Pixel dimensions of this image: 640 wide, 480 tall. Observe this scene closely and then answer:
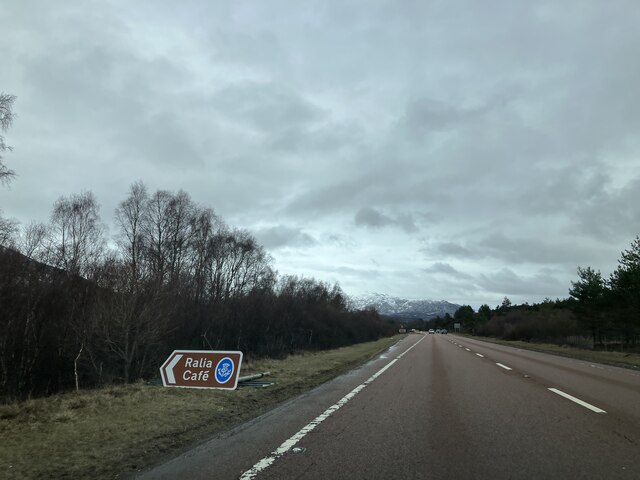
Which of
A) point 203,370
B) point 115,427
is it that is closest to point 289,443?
point 115,427

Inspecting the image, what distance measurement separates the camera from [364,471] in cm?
611

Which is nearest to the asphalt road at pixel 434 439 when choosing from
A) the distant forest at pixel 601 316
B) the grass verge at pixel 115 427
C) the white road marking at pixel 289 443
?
the white road marking at pixel 289 443

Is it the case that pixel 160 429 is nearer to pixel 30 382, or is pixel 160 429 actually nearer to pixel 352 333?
pixel 30 382

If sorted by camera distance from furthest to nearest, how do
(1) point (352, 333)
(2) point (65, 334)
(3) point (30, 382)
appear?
1. (1) point (352, 333)
2. (2) point (65, 334)
3. (3) point (30, 382)

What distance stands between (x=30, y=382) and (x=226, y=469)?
18.0m

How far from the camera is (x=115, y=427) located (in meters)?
8.91

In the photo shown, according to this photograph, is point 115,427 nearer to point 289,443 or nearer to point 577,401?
point 289,443

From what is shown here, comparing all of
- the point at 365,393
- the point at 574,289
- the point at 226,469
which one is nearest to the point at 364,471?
the point at 226,469

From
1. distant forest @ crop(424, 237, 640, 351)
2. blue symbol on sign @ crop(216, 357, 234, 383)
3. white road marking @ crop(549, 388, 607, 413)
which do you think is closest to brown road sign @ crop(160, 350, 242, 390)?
blue symbol on sign @ crop(216, 357, 234, 383)

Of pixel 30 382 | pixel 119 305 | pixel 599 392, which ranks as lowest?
pixel 30 382

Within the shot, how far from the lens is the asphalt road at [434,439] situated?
6141mm

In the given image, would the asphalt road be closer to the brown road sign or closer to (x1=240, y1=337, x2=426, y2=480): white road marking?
(x1=240, y1=337, x2=426, y2=480): white road marking

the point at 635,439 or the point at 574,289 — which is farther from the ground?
the point at 574,289

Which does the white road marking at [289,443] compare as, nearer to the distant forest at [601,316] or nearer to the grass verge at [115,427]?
the grass verge at [115,427]
